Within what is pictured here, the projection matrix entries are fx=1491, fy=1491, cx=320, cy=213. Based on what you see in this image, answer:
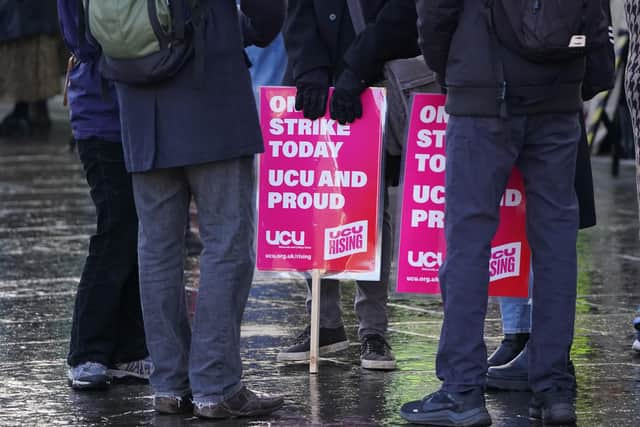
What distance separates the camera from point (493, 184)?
505 cm

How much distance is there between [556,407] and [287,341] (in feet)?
5.63

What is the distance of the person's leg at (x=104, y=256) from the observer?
5715 mm

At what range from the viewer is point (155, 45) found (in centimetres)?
491

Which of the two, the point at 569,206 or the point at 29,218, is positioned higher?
the point at 569,206

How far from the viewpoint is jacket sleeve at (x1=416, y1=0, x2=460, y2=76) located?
494cm

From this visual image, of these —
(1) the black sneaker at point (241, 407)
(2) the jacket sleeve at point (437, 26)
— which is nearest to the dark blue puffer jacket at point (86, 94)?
(1) the black sneaker at point (241, 407)

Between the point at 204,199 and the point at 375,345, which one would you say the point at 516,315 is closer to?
the point at 375,345

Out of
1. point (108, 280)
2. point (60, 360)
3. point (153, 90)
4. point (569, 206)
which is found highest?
point (153, 90)

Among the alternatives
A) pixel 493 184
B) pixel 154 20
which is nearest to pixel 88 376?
pixel 154 20

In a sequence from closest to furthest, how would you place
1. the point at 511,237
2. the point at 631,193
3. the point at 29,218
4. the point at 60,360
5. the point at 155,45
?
the point at 155,45 < the point at 511,237 < the point at 60,360 < the point at 29,218 < the point at 631,193

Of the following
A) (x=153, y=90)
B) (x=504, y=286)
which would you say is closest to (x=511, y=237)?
(x=504, y=286)

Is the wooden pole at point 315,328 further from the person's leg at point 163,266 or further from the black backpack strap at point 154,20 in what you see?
the black backpack strap at point 154,20

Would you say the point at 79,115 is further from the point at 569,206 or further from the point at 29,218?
the point at 29,218

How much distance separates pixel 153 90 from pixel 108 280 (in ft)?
3.27
